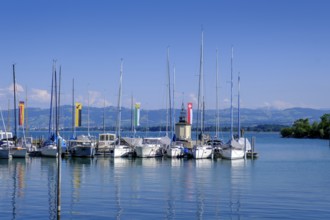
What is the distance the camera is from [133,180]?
4722cm

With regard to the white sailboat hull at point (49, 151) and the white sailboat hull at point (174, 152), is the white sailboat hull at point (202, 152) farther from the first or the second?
the white sailboat hull at point (49, 151)

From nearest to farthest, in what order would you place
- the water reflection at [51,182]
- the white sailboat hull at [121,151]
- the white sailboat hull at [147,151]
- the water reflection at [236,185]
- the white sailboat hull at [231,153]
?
the water reflection at [51,182] → the water reflection at [236,185] → the white sailboat hull at [231,153] → the white sailboat hull at [121,151] → the white sailboat hull at [147,151]

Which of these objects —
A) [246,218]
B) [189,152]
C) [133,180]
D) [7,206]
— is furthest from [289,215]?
[189,152]

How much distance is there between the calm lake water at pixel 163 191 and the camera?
103 ft

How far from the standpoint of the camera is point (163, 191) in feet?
132

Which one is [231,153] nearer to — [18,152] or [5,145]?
[18,152]

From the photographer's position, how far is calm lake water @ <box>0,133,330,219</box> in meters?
31.3

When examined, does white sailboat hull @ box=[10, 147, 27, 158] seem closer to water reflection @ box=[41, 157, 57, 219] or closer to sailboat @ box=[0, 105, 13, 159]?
sailboat @ box=[0, 105, 13, 159]

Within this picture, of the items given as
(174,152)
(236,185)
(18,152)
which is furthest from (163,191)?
(18,152)

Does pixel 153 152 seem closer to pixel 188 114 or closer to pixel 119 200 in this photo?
pixel 188 114

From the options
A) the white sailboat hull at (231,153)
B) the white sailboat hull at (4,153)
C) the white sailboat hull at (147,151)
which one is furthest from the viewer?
the white sailboat hull at (147,151)

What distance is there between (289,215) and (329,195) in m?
9.64

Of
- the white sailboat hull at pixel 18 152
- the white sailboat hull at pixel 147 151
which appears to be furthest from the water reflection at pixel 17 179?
the white sailboat hull at pixel 147 151

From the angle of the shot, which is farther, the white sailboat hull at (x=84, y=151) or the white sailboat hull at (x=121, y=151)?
the white sailboat hull at (x=84, y=151)
